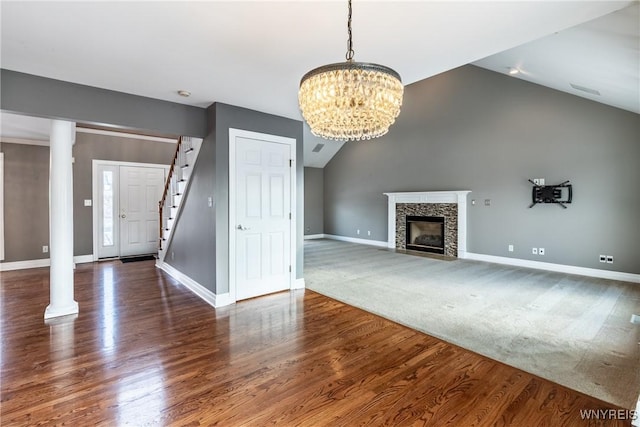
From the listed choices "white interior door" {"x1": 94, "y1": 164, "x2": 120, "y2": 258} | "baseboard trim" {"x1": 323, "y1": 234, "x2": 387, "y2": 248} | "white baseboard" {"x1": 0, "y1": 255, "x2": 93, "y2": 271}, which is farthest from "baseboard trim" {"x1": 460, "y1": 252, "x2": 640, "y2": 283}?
"white baseboard" {"x1": 0, "y1": 255, "x2": 93, "y2": 271}

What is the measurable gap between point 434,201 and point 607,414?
18.6 feet

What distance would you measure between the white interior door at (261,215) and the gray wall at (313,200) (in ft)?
18.4

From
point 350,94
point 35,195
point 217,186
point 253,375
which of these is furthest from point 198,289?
point 35,195

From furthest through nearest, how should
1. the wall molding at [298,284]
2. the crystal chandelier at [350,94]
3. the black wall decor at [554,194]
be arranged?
1. the black wall decor at [554,194]
2. the wall molding at [298,284]
3. the crystal chandelier at [350,94]

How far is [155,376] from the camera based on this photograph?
2.16 metres

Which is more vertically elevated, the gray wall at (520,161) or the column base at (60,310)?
the gray wall at (520,161)

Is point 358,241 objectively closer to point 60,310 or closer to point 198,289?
point 198,289

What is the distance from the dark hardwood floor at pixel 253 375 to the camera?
1.77 metres

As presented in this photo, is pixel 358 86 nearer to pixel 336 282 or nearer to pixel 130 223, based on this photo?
pixel 336 282

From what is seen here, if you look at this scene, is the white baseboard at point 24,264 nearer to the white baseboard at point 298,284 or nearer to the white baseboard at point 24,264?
the white baseboard at point 24,264

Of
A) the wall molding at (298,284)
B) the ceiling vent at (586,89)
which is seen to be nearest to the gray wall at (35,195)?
the wall molding at (298,284)

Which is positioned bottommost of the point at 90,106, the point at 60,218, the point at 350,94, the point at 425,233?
the point at 425,233

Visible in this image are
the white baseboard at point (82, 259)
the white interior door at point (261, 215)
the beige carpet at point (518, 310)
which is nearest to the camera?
the beige carpet at point (518, 310)

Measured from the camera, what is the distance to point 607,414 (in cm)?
176
